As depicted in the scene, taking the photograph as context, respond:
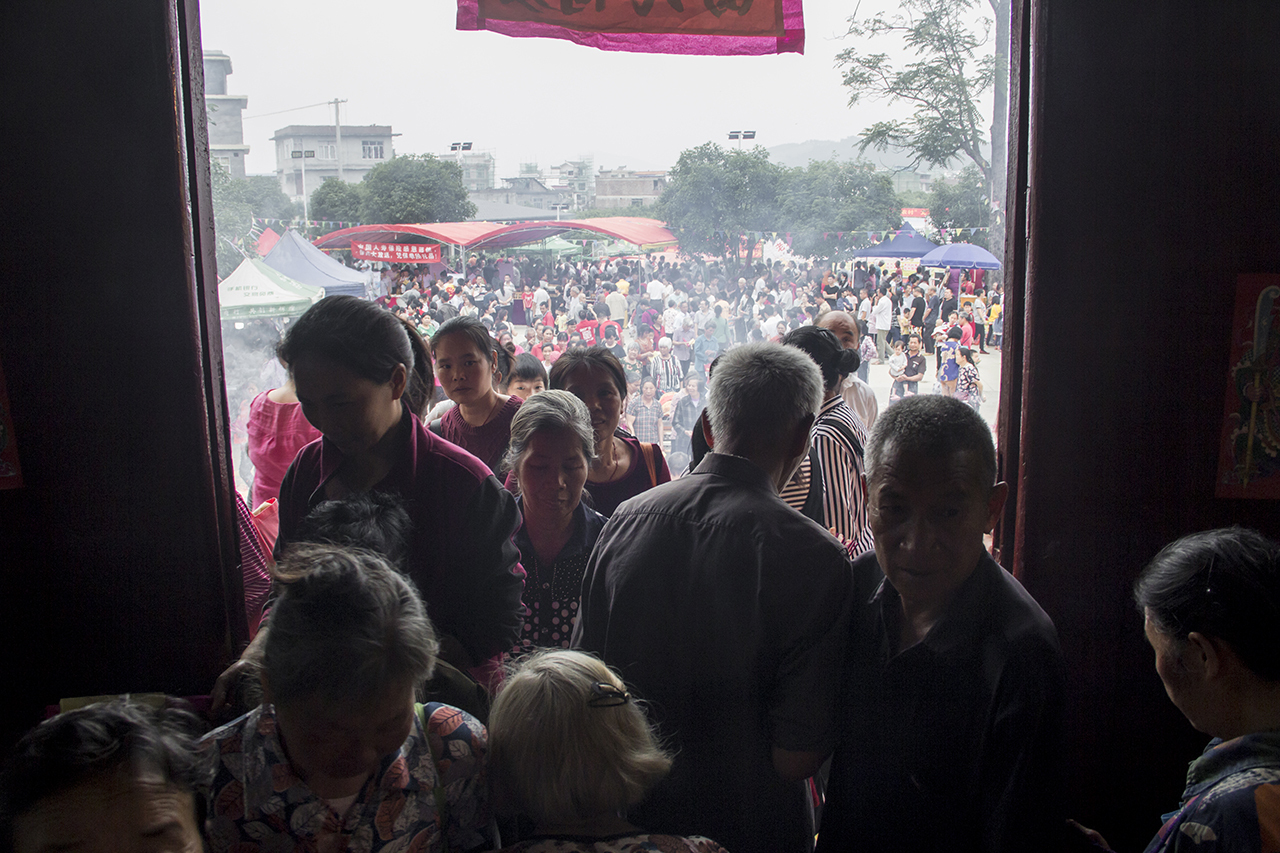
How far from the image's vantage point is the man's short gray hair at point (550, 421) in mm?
1893

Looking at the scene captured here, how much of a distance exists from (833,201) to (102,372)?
777cm

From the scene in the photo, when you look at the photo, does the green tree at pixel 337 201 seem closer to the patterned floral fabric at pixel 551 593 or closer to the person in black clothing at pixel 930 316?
the person in black clothing at pixel 930 316

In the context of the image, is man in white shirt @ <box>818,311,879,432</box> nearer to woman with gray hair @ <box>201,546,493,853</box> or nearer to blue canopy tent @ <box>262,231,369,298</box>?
woman with gray hair @ <box>201,546,493,853</box>

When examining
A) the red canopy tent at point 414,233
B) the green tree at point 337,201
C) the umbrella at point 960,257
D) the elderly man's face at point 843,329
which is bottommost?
the elderly man's face at point 843,329

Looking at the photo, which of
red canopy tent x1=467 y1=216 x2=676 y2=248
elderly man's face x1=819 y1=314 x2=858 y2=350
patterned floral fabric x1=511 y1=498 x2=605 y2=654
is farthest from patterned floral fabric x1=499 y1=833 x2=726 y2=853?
red canopy tent x1=467 y1=216 x2=676 y2=248

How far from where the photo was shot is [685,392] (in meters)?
8.19

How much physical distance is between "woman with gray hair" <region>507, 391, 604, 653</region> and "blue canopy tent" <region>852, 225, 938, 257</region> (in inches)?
375

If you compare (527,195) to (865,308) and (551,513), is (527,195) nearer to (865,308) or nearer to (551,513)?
(865,308)

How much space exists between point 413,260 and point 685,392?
15.8 ft

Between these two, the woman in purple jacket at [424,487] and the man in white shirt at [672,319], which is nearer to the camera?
the woman in purple jacket at [424,487]

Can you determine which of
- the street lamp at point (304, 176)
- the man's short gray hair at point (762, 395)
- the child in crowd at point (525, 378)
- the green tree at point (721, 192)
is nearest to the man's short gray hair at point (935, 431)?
the man's short gray hair at point (762, 395)

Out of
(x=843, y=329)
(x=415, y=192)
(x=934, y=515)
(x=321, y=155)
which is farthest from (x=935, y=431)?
(x=321, y=155)

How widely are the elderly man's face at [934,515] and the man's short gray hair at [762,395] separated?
212 millimetres

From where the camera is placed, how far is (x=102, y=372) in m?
1.80
